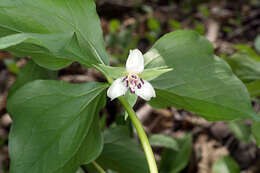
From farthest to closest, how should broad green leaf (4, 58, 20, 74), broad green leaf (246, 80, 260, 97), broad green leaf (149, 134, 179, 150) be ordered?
broad green leaf (4, 58, 20, 74) < broad green leaf (149, 134, 179, 150) < broad green leaf (246, 80, 260, 97)

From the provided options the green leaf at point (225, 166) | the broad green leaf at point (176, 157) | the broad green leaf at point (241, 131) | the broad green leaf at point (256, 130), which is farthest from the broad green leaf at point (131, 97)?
the broad green leaf at point (241, 131)

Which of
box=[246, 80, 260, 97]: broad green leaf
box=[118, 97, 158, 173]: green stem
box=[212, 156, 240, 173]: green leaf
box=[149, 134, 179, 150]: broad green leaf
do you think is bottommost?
box=[212, 156, 240, 173]: green leaf

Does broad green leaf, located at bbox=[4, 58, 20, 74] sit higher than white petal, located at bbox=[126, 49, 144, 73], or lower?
higher

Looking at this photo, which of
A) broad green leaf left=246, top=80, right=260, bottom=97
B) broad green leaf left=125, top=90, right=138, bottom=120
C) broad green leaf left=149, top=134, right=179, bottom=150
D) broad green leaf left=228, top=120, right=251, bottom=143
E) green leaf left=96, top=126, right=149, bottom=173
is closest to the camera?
broad green leaf left=125, top=90, right=138, bottom=120

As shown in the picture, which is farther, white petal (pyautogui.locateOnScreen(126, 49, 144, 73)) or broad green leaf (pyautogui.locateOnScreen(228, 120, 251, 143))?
broad green leaf (pyautogui.locateOnScreen(228, 120, 251, 143))

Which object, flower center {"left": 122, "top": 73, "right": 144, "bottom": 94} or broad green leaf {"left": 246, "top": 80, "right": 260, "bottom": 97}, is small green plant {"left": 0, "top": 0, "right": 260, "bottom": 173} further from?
broad green leaf {"left": 246, "top": 80, "right": 260, "bottom": 97}

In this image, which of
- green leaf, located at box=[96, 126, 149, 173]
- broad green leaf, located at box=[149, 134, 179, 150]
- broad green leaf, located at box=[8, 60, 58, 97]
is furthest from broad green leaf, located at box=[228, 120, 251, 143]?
broad green leaf, located at box=[8, 60, 58, 97]

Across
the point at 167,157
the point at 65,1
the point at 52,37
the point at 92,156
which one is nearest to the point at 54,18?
the point at 65,1

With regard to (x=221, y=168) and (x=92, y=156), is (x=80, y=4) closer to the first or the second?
(x=92, y=156)
